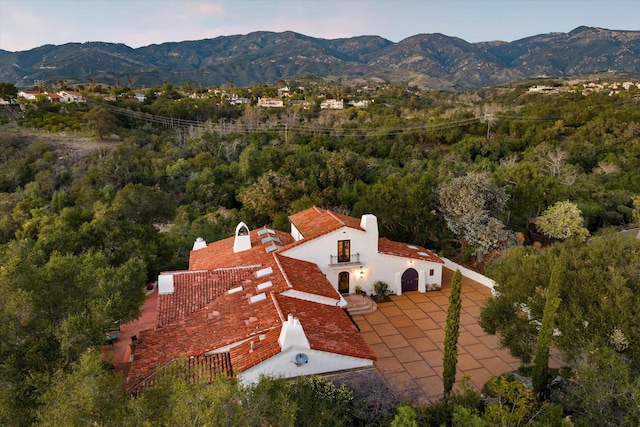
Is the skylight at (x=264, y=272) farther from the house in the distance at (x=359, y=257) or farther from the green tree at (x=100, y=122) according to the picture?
the green tree at (x=100, y=122)

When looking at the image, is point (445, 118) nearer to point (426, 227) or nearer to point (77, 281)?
point (426, 227)

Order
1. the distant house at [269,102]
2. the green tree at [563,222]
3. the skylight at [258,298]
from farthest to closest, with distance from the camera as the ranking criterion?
the distant house at [269,102] < the green tree at [563,222] < the skylight at [258,298]

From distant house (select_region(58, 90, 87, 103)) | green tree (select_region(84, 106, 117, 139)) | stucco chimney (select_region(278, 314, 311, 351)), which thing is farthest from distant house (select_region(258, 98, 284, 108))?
stucco chimney (select_region(278, 314, 311, 351))

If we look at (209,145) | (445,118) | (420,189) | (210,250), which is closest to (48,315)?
(210,250)

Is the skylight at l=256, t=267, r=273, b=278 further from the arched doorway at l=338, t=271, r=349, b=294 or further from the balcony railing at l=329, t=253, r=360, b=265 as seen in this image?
the arched doorway at l=338, t=271, r=349, b=294

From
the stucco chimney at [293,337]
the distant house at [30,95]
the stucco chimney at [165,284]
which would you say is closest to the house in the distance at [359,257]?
the stucco chimney at [165,284]

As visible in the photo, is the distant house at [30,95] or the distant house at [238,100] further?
the distant house at [238,100]
